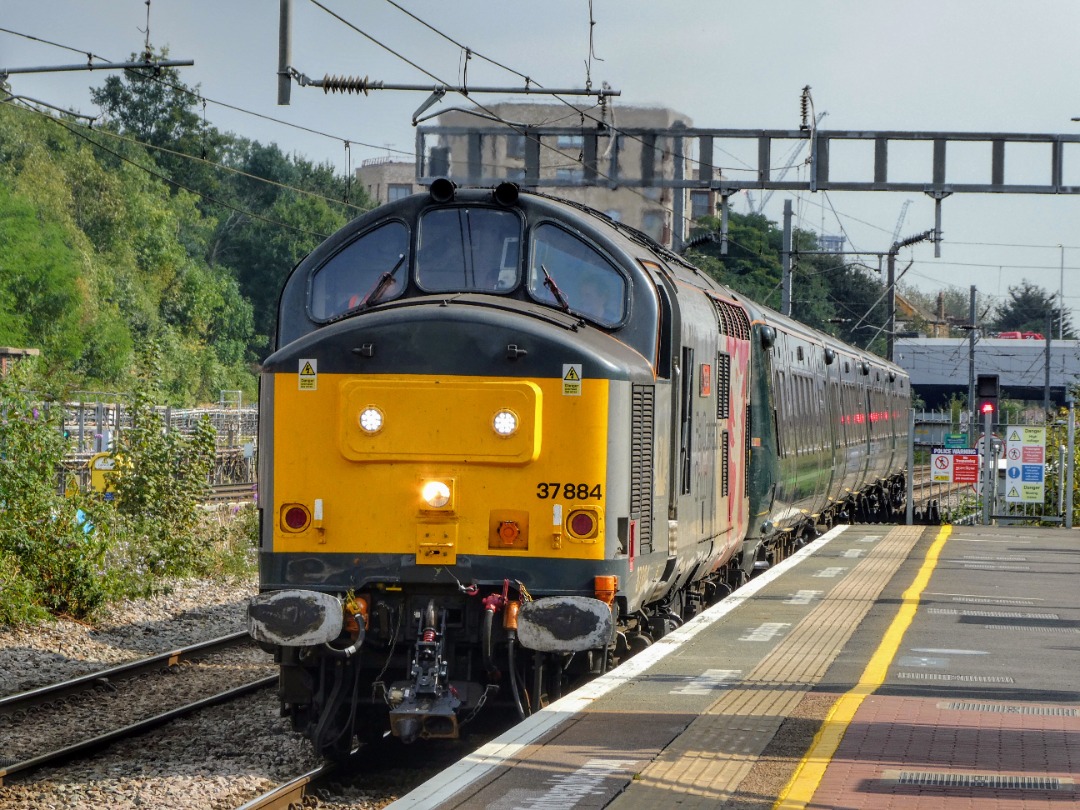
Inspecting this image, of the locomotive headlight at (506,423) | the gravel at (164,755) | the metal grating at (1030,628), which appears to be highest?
the locomotive headlight at (506,423)

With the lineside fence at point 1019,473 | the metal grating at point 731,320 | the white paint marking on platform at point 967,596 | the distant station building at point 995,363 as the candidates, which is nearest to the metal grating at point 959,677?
the metal grating at point 731,320

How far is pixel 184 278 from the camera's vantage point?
236 ft

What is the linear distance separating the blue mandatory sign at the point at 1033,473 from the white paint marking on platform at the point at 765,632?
18.8 meters

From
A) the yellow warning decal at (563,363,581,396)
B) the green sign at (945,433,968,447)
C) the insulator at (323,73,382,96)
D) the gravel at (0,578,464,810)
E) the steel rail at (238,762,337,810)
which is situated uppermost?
the insulator at (323,73,382,96)

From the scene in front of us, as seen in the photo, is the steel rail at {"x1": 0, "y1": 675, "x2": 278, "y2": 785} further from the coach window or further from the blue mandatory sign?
the blue mandatory sign

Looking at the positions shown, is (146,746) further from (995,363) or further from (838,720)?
(995,363)

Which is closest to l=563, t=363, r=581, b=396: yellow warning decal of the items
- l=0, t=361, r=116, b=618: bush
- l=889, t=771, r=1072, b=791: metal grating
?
l=889, t=771, r=1072, b=791: metal grating

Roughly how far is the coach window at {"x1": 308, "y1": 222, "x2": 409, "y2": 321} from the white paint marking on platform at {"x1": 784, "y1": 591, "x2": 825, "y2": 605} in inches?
219

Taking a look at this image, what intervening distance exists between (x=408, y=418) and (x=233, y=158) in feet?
294

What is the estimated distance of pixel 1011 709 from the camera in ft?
28.8

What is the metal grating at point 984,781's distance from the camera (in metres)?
6.79

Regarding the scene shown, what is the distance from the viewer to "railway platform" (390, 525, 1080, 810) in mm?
6680

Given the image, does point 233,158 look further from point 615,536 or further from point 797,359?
point 615,536

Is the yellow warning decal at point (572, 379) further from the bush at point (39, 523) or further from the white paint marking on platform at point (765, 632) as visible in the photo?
the bush at point (39, 523)
